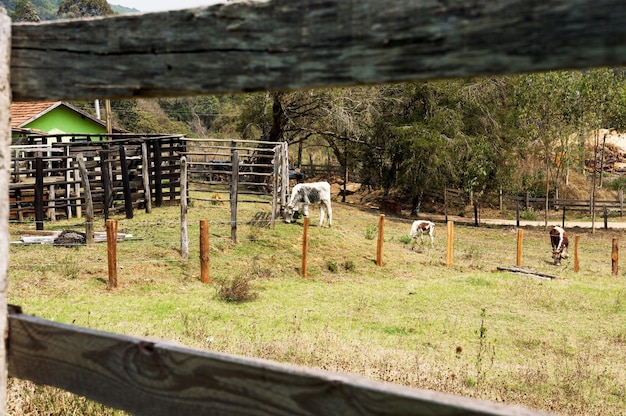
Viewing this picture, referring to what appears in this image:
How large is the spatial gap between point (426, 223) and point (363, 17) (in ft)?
66.4

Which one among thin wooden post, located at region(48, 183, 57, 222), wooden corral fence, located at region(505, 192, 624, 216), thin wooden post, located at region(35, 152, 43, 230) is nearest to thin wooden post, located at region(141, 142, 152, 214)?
thin wooden post, located at region(48, 183, 57, 222)

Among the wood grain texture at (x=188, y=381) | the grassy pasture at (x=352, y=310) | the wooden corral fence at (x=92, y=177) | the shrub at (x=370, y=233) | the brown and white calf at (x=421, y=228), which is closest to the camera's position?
the wood grain texture at (x=188, y=381)

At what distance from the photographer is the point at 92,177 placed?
19953 mm

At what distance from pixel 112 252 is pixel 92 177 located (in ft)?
33.8

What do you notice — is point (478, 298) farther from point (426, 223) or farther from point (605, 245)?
point (605, 245)

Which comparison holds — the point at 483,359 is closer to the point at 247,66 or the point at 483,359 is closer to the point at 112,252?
the point at 112,252

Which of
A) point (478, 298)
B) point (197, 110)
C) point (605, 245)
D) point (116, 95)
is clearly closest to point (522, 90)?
point (605, 245)

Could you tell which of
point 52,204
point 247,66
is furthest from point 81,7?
point 247,66

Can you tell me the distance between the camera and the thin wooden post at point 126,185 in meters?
17.8

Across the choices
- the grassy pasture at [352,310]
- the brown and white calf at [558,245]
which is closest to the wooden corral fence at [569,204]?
the brown and white calf at [558,245]

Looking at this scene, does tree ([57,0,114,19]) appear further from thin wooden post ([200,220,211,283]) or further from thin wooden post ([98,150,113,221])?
thin wooden post ([200,220,211,283])

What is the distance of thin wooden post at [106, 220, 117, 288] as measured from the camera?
10.6 metres

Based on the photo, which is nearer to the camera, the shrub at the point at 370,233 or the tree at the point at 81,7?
the shrub at the point at 370,233

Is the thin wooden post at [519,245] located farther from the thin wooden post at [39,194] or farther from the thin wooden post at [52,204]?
the thin wooden post at [52,204]
